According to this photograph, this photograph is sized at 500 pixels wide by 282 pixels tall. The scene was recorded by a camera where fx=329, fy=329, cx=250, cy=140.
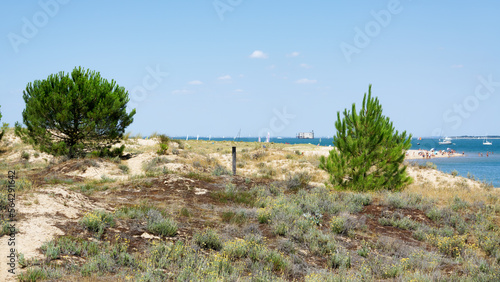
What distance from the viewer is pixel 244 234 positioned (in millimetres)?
8789

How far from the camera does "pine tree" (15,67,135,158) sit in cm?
2030

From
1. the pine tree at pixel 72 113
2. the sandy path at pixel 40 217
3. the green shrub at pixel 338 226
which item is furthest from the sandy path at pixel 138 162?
the green shrub at pixel 338 226

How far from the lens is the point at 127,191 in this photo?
13.3m

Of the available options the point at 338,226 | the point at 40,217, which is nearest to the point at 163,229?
the point at 40,217

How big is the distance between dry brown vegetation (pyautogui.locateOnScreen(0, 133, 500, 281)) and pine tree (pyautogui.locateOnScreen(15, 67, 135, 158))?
7273mm

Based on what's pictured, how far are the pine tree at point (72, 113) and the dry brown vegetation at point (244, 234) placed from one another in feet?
23.9

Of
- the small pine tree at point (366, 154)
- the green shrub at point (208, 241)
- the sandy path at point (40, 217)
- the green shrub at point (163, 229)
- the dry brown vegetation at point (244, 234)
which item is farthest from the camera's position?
the small pine tree at point (366, 154)

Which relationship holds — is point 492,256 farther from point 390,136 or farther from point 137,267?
point 137,267

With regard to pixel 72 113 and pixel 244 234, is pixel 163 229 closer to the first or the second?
pixel 244 234

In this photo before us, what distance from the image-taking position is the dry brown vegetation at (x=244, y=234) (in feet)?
20.3

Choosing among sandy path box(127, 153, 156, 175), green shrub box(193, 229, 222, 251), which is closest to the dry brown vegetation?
green shrub box(193, 229, 222, 251)

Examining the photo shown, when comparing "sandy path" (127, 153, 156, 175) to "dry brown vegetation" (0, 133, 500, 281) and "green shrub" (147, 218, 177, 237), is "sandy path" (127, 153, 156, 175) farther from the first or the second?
"green shrub" (147, 218, 177, 237)

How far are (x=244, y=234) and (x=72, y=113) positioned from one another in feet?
54.5

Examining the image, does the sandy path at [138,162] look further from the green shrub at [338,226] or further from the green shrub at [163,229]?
the green shrub at [338,226]
